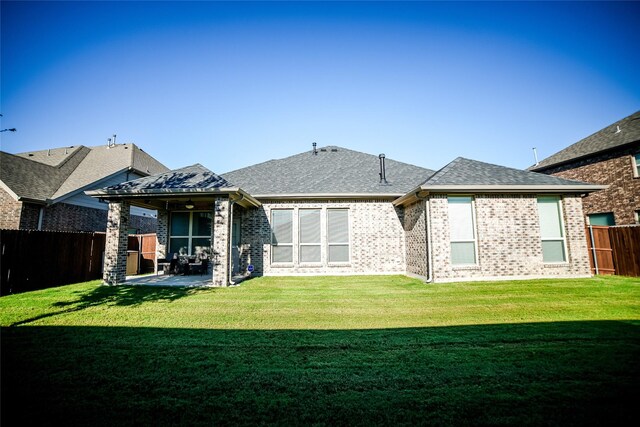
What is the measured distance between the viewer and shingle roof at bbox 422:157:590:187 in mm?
9570

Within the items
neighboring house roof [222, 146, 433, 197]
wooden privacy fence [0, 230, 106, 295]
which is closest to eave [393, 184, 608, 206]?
neighboring house roof [222, 146, 433, 197]

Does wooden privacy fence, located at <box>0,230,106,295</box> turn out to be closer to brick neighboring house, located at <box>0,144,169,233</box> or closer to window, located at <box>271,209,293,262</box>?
brick neighboring house, located at <box>0,144,169,233</box>

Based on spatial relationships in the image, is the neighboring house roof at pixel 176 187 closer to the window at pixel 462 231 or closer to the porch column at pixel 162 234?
the porch column at pixel 162 234

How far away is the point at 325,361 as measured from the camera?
3.46 m

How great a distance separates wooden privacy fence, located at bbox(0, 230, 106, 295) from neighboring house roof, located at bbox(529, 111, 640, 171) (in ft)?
81.7

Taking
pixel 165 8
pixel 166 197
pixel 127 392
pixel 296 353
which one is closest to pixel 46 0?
pixel 165 8

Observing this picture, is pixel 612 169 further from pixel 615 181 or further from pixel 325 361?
pixel 325 361

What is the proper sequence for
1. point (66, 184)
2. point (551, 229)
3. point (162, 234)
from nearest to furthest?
point (551, 229)
point (162, 234)
point (66, 184)

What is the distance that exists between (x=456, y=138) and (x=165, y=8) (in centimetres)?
1500

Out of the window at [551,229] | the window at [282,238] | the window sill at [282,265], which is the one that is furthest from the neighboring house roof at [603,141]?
the window sill at [282,265]

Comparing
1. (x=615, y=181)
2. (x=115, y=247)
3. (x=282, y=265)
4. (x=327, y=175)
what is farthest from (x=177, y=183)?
(x=615, y=181)

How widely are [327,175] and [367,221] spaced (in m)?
3.36

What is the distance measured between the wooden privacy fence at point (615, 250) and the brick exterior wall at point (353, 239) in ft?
24.2

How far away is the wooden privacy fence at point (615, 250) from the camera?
33.6ft
